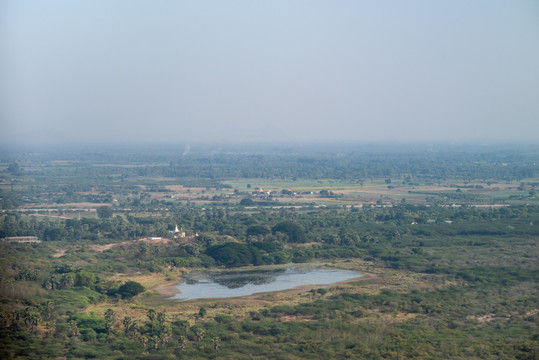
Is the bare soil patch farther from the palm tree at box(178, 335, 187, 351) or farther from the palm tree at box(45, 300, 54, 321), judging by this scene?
the palm tree at box(178, 335, 187, 351)

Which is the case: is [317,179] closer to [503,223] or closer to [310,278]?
[503,223]

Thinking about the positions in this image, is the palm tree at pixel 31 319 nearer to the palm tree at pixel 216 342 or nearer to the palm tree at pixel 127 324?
the palm tree at pixel 127 324

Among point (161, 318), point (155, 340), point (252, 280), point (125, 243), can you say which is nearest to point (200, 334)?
point (155, 340)

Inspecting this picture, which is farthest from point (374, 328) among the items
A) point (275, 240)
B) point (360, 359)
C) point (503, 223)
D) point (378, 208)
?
point (378, 208)

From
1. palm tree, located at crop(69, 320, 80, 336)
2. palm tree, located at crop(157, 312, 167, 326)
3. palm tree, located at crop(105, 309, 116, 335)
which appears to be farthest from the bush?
palm tree, located at crop(69, 320, 80, 336)

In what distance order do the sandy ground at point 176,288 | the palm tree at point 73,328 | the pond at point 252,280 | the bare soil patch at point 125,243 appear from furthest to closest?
1. the bare soil patch at point 125,243
2. the pond at point 252,280
3. the sandy ground at point 176,288
4. the palm tree at point 73,328

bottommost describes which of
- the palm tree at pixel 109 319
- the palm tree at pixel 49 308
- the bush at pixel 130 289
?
the bush at pixel 130 289

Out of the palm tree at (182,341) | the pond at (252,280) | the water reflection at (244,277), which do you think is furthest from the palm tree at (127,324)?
the water reflection at (244,277)
